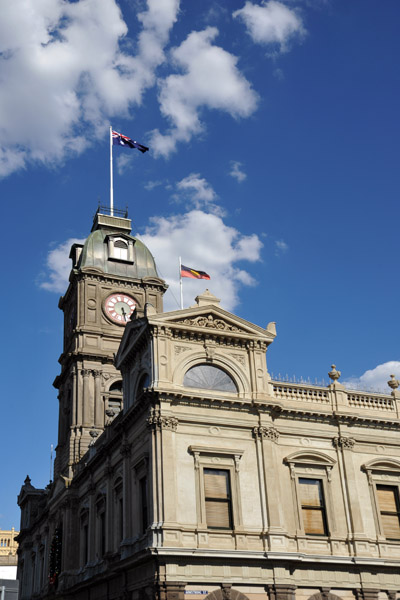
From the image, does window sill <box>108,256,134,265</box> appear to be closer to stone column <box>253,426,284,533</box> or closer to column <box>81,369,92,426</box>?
column <box>81,369,92,426</box>

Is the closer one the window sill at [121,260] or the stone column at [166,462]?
the stone column at [166,462]

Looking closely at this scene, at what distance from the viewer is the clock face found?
57500mm

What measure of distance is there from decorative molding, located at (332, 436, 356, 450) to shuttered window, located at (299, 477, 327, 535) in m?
2.22

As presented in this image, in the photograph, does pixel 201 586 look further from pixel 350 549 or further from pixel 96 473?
pixel 96 473

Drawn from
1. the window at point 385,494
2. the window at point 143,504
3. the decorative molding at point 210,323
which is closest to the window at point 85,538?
the window at point 143,504

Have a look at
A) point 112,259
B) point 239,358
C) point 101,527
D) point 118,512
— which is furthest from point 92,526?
point 112,259

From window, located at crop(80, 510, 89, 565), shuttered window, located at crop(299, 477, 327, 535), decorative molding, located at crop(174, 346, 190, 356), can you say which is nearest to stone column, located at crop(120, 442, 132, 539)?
decorative molding, located at crop(174, 346, 190, 356)

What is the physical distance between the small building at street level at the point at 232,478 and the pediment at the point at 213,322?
0.07 m

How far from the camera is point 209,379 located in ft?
117

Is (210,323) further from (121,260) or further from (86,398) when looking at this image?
(121,260)

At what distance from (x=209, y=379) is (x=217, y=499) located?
607 cm

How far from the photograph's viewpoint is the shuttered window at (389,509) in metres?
35.9

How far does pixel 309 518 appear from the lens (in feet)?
114

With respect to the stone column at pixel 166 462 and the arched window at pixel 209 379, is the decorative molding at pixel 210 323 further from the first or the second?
the stone column at pixel 166 462
